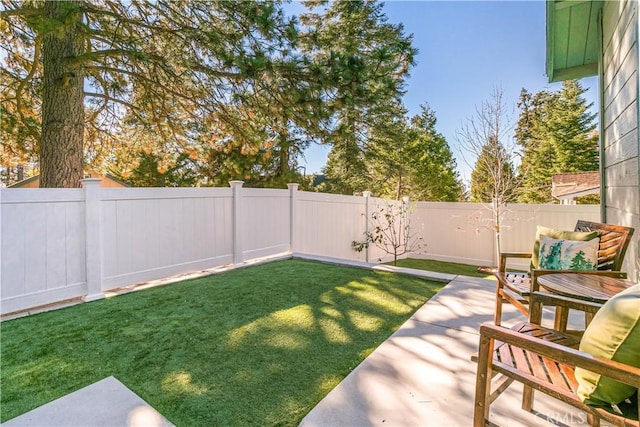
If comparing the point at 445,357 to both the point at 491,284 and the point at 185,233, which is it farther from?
the point at 185,233

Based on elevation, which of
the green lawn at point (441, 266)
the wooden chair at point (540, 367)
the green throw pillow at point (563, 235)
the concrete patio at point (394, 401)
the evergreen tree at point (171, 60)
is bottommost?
the green lawn at point (441, 266)

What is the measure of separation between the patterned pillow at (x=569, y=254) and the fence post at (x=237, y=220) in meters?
4.06

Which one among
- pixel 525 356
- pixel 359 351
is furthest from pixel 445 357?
pixel 525 356

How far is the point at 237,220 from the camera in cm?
512

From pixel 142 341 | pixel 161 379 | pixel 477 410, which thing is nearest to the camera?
pixel 477 410

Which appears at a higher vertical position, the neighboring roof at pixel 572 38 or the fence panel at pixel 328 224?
the neighboring roof at pixel 572 38

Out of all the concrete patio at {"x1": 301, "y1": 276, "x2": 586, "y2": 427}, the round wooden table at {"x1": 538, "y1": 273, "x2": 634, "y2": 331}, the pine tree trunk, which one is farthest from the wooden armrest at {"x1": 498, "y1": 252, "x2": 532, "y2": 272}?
the pine tree trunk

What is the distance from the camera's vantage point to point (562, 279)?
80.6 inches

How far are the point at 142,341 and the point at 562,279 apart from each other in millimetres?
3079

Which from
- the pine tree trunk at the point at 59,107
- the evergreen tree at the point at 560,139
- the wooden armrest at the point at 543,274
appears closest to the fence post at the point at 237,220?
the pine tree trunk at the point at 59,107

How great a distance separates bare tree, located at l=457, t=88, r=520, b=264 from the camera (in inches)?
274

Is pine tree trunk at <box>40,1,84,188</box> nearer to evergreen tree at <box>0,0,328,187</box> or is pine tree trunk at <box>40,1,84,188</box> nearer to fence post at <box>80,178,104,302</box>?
evergreen tree at <box>0,0,328,187</box>

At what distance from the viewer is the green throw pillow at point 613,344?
3.49 ft

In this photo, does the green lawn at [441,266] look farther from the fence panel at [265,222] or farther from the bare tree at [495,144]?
the fence panel at [265,222]
